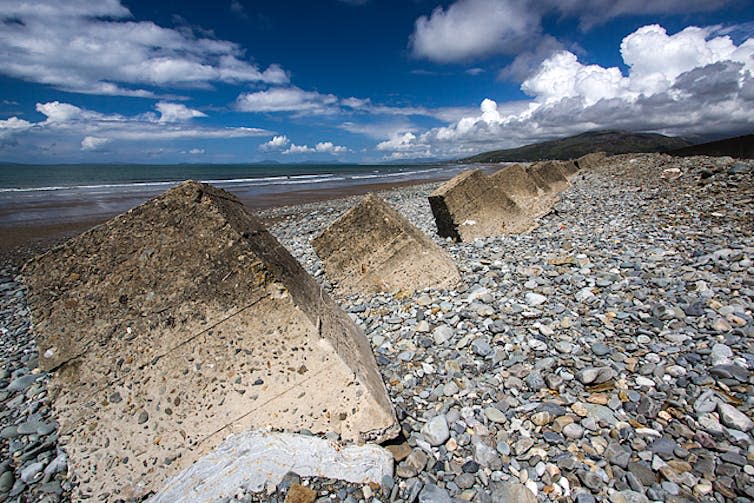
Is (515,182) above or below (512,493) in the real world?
Answer: above

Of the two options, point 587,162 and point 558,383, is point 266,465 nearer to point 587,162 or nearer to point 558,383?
point 558,383

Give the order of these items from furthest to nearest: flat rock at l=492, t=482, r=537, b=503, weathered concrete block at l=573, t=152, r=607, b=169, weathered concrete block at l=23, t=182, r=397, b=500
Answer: weathered concrete block at l=573, t=152, r=607, b=169 < weathered concrete block at l=23, t=182, r=397, b=500 < flat rock at l=492, t=482, r=537, b=503

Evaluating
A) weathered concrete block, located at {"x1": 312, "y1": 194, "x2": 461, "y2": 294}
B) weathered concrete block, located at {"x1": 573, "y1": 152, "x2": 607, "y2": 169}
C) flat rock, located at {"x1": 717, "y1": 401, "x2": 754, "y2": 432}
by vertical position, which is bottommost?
weathered concrete block, located at {"x1": 573, "y1": 152, "x2": 607, "y2": 169}

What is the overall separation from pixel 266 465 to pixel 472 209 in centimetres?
737

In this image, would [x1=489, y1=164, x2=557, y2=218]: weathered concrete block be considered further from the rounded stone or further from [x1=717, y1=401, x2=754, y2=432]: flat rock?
the rounded stone

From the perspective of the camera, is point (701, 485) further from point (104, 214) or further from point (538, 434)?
point (104, 214)

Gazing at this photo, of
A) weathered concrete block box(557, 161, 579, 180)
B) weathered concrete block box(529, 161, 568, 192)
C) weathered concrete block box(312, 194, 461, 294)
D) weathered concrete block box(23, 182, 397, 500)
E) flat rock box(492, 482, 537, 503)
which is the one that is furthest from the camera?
weathered concrete block box(557, 161, 579, 180)

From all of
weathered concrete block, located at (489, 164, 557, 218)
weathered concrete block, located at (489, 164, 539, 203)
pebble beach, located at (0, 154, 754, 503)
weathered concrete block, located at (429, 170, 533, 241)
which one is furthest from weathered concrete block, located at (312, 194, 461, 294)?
weathered concrete block, located at (489, 164, 539, 203)

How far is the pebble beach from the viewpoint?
231cm

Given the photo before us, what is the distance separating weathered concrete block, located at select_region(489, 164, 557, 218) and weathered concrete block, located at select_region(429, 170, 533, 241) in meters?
0.65

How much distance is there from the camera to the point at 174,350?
271cm

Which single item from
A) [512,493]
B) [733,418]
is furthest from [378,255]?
→ [733,418]

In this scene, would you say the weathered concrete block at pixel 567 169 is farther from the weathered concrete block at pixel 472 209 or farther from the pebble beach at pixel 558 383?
the pebble beach at pixel 558 383

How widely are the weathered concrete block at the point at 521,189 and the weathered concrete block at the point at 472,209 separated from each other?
2.14ft
